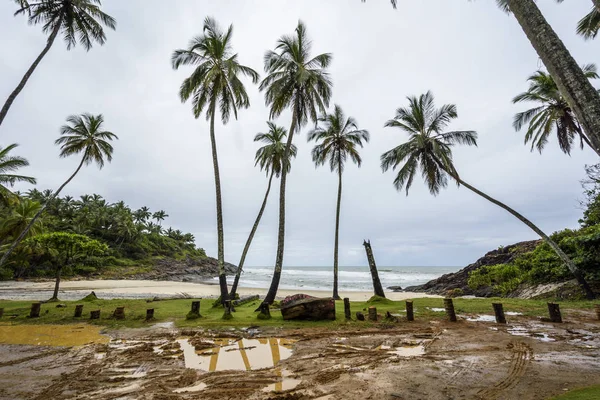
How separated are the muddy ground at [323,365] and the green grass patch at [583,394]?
23 cm

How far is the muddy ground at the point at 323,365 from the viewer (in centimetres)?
424

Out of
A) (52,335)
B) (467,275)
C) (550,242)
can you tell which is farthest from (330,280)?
(52,335)

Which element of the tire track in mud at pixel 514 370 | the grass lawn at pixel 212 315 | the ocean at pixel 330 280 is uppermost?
the tire track in mud at pixel 514 370

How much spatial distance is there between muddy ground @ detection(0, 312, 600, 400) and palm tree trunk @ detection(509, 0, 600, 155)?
3.74 meters

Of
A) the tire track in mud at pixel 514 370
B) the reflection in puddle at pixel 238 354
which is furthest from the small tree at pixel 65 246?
the tire track in mud at pixel 514 370

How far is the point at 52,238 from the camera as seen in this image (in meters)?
15.0

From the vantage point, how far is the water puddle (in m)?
7.59

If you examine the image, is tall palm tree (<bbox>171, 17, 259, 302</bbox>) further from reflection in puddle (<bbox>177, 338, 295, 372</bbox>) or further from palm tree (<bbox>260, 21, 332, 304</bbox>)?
reflection in puddle (<bbox>177, 338, 295, 372</bbox>)

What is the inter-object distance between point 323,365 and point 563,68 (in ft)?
19.4

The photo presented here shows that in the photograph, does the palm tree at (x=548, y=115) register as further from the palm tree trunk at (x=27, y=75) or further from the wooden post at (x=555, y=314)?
the palm tree trunk at (x=27, y=75)

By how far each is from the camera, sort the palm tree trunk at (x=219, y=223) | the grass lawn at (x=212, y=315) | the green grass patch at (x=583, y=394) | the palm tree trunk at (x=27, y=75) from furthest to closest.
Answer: the palm tree trunk at (x=219, y=223), the palm tree trunk at (x=27, y=75), the grass lawn at (x=212, y=315), the green grass patch at (x=583, y=394)

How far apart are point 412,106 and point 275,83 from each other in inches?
351

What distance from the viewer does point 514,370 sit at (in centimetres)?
489

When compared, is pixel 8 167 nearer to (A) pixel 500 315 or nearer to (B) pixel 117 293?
(B) pixel 117 293
